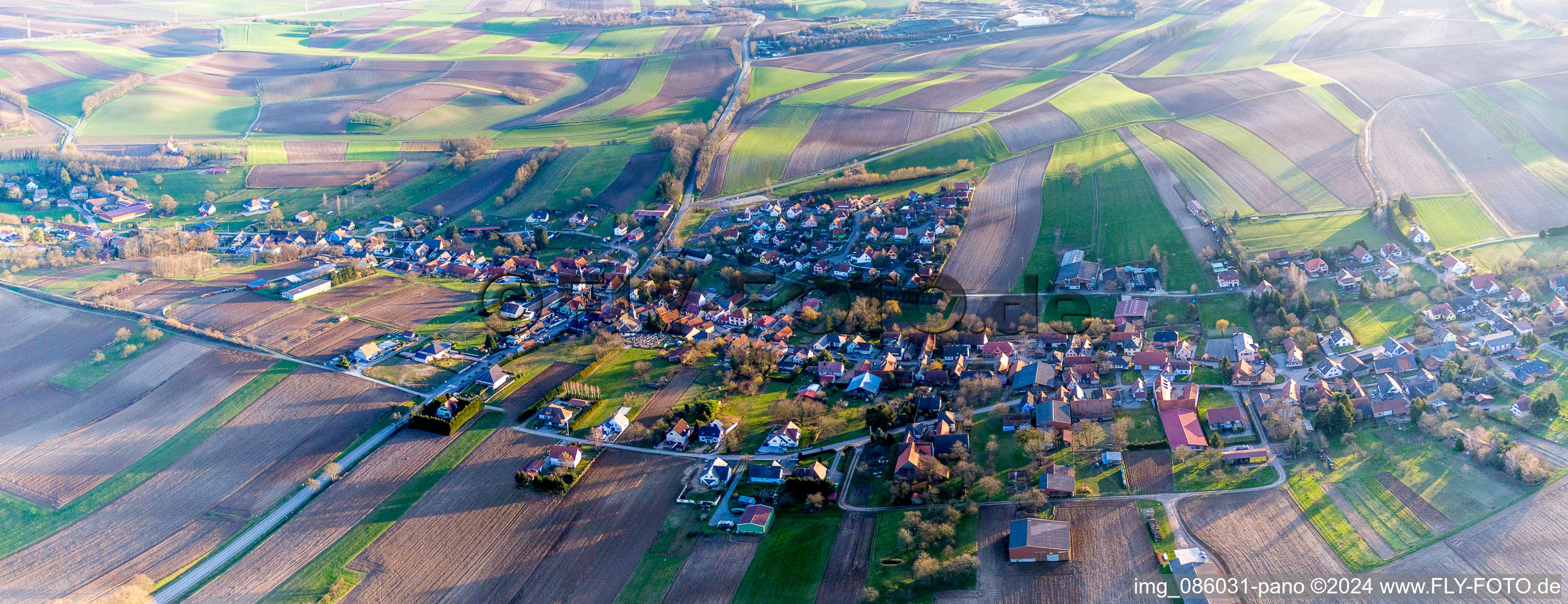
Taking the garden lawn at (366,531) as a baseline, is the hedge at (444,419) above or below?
above

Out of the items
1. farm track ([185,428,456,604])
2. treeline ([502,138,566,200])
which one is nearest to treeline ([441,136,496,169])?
treeline ([502,138,566,200])

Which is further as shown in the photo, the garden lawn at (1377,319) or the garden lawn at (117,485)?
the garden lawn at (1377,319)

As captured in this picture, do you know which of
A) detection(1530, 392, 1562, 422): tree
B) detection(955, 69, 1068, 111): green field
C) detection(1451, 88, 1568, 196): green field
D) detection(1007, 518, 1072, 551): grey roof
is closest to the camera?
detection(1007, 518, 1072, 551): grey roof

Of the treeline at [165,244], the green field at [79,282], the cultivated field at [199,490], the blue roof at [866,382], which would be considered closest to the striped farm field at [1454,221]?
the blue roof at [866,382]

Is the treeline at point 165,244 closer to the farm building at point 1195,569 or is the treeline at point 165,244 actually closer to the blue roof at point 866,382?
the blue roof at point 866,382

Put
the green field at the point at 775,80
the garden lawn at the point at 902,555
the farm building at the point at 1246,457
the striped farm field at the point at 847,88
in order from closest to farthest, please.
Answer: the garden lawn at the point at 902,555 < the farm building at the point at 1246,457 < the striped farm field at the point at 847,88 < the green field at the point at 775,80

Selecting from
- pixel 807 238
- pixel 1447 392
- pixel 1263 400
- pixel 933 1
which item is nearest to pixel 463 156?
pixel 807 238

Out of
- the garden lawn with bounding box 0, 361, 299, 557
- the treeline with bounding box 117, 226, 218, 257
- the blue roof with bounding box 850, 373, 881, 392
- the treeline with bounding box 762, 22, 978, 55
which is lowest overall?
the garden lawn with bounding box 0, 361, 299, 557

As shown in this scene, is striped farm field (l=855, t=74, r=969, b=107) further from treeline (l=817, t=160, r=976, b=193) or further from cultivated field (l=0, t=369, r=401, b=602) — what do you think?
cultivated field (l=0, t=369, r=401, b=602)
